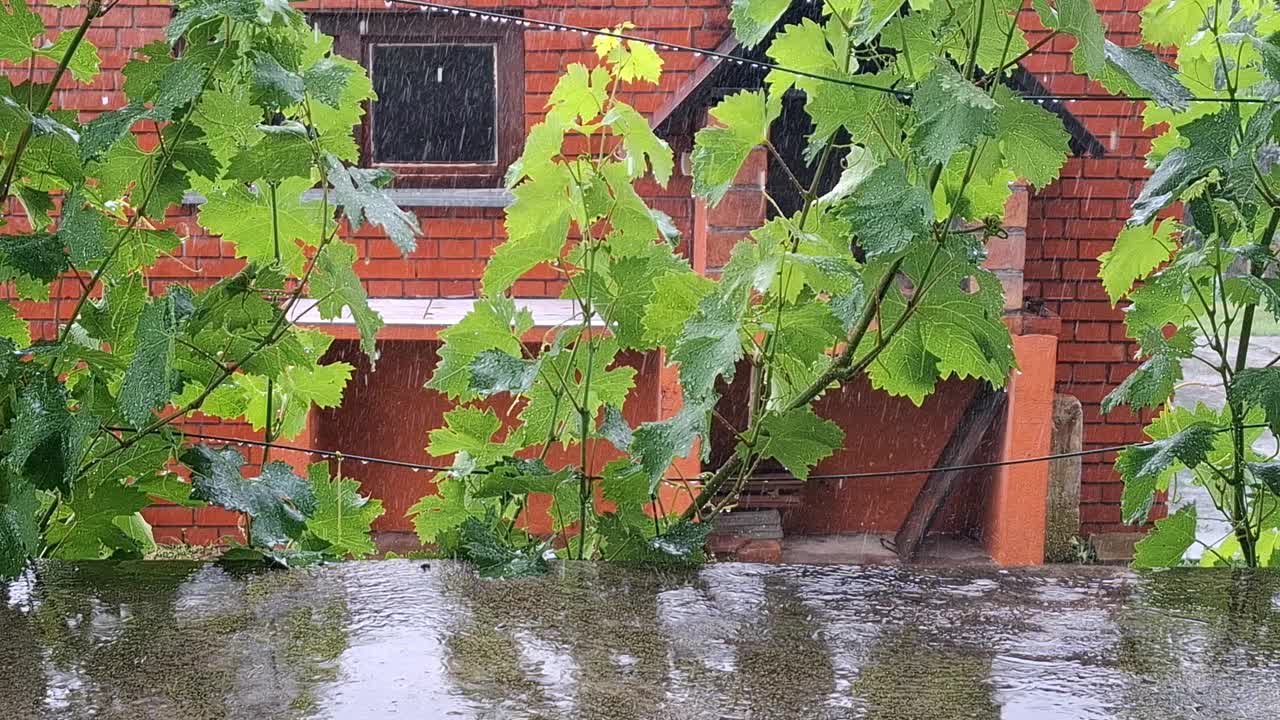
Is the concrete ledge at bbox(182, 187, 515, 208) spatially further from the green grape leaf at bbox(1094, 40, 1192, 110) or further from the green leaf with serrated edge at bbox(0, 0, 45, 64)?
the green grape leaf at bbox(1094, 40, 1192, 110)

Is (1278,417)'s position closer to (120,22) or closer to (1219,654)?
(1219,654)

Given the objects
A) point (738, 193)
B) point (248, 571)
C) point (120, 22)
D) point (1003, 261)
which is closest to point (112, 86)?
point (120, 22)

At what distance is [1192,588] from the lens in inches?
54.9

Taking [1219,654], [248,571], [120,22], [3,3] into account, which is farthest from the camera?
[120,22]

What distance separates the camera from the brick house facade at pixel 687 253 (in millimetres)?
5762

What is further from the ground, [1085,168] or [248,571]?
[1085,168]

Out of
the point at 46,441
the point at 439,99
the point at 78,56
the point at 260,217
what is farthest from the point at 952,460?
the point at 46,441

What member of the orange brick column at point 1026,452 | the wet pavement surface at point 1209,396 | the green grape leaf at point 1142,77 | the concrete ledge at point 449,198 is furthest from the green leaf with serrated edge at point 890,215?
the wet pavement surface at point 1209,396

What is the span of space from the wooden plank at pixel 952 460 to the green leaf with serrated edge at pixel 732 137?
3.72 m

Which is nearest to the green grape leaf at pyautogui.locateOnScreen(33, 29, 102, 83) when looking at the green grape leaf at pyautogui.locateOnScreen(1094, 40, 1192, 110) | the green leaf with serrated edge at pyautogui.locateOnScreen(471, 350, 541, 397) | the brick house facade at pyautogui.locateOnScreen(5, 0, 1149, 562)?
the green leaf with serrated edge at pyautogui.locateOnScreen(471, 350, 541, 397)

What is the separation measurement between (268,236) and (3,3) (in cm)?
46

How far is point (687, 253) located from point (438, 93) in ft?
4.70

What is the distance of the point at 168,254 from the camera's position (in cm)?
183

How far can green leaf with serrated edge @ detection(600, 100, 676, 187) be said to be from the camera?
5.99ft
